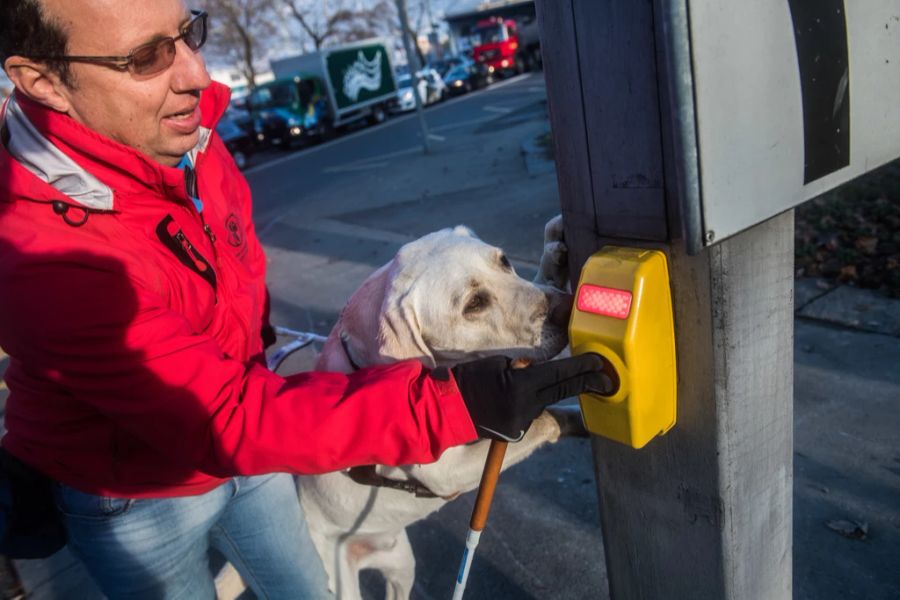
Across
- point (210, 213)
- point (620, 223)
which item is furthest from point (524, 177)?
point (620, 223)

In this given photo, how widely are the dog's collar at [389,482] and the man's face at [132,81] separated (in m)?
1.11

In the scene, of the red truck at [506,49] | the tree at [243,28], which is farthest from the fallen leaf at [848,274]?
the tree at [243,28]

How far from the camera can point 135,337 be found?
126cm

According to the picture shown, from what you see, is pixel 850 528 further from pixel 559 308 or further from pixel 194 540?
pixel 194 540

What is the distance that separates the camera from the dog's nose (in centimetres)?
185

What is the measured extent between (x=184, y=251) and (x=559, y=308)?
1.06 metres

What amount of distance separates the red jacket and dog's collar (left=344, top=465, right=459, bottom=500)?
0.73 meters

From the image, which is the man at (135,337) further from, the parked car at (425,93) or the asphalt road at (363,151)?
the parked car at (425,93)

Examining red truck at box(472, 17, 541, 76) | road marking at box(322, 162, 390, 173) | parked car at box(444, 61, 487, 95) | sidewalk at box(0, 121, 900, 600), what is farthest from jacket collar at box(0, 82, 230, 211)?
red truck at box(472, 17, 541, 76)

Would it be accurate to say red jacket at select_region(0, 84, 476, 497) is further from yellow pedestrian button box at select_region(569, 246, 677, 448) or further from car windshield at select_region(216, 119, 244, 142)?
car windshield at select_region(216, 119, 244, 142)

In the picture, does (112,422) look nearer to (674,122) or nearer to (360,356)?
(360,356)

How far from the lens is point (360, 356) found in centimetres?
205

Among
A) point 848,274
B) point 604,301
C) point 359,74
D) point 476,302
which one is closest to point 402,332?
point 476,302

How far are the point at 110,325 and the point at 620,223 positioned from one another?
1.02m
